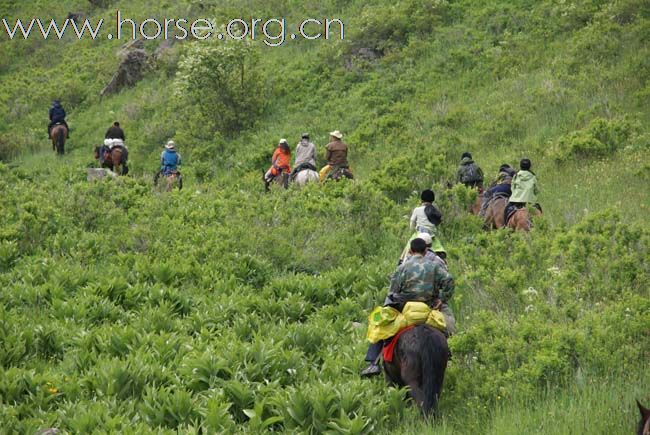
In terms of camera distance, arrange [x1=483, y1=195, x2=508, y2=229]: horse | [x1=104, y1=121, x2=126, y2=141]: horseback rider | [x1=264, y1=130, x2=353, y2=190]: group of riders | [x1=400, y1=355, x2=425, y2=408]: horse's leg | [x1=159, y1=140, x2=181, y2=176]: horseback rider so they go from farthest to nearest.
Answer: [x1=104, y1=121, x2=126, y2=141]: horseback rider < [x1=159, y1=140, x2=181, y2=176]: horseback rider < [x1=264, y1=130, x2=353, y2=190]: group of riders < [x1=483, y1=195, x2=508, y2=229]: horse < [x1=400, y1=355, x2=425, y2=408]: horse's leg

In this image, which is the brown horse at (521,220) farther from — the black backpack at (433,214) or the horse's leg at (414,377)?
the horse's leg at (414,377)

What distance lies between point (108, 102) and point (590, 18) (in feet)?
65.1

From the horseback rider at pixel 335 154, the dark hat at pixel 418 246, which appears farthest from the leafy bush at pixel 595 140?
the dark hat at pixel 418 246

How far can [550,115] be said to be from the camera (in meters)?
23.9

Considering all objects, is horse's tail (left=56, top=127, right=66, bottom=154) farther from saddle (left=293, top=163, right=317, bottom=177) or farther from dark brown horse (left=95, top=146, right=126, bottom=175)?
saddle (left=293, top=163, right=317, bottom=177)

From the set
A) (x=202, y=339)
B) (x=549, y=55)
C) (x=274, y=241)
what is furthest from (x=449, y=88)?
(x=202, y=339)

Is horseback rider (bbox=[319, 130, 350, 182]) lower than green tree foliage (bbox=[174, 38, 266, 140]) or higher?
lower

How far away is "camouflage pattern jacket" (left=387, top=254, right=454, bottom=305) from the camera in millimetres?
9867

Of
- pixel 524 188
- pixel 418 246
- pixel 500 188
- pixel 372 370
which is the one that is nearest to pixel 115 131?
pixel 500 188

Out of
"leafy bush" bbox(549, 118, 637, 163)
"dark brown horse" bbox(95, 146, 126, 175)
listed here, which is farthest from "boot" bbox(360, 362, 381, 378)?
"dark brown horse" bbox(95, 146, 126, 175)

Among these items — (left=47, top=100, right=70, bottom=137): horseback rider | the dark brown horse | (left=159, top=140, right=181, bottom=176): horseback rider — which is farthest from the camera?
(left=47, top=100, right=70, bottom=137): horseback rider

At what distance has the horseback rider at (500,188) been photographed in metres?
17.0

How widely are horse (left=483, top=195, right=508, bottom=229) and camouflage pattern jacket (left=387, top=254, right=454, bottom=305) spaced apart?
6754 mm

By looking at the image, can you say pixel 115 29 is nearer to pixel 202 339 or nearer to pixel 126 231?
pixel 126 231
